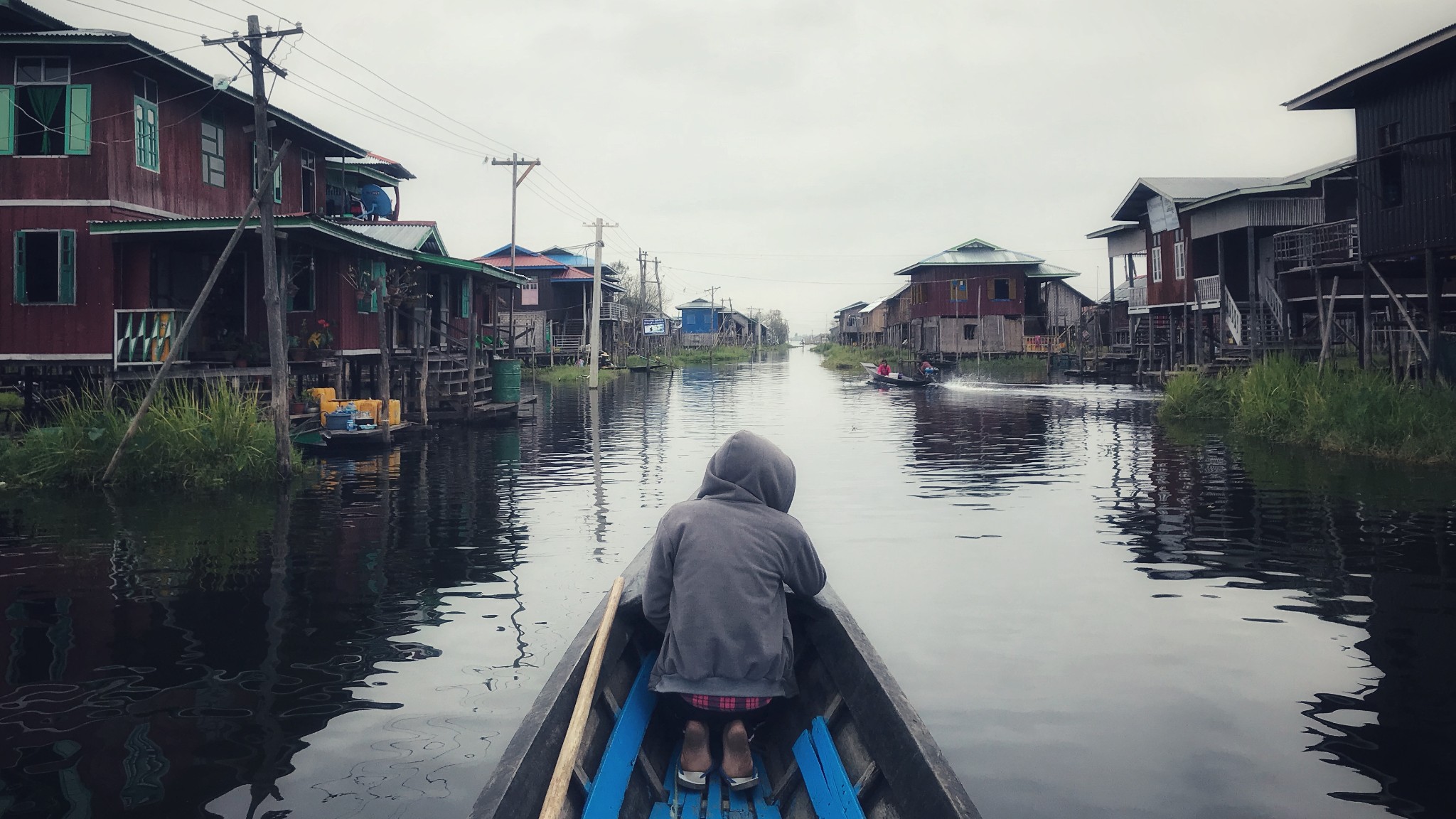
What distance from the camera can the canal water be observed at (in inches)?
201

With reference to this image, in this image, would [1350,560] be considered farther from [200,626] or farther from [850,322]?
[850,322]

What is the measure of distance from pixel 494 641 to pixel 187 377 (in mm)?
13499

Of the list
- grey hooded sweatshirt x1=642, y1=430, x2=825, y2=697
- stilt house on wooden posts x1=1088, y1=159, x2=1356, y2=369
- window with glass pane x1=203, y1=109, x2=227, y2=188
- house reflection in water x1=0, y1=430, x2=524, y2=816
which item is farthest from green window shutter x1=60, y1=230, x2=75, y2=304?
stilt house on wooden posts x1=1088, y1=159, x2=1356, y2=369

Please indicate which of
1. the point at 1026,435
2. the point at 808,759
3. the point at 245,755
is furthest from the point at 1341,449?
the point at 245,755

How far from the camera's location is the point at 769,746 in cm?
516

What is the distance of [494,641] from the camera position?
24.3 ft

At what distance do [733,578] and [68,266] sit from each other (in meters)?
18.9

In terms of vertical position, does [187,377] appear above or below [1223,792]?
above

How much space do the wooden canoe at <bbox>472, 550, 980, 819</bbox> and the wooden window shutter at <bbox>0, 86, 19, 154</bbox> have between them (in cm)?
1863

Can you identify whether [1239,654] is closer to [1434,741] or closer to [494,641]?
[1434,741]

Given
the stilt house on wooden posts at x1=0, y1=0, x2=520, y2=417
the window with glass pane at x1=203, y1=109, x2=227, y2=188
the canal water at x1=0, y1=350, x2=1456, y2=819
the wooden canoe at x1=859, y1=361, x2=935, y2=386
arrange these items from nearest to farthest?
the canal water at x1=0, y1=350, x2=1456, y2=819 → the stilt house on wooden posts at x1=0, y1=0, x2=520, y2=417 → the window with glass pane at x1=203, y1=109, x2=227, y2=188 → the wooden canoe at x1=859, y1=361, x2=935, y2=386

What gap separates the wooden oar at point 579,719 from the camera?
342 centimetres

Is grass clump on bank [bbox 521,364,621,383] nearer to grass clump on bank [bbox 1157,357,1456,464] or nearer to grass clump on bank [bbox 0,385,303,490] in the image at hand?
grass clump on bank [bbox 1157,357,1456,464]

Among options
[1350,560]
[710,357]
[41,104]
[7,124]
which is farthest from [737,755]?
[710,357]
